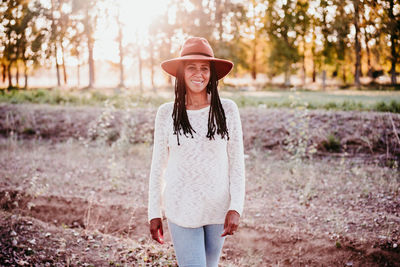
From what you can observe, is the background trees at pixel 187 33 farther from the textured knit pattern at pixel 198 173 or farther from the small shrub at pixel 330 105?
the textured knit pattern at pixel 198 173

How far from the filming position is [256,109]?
438 inches

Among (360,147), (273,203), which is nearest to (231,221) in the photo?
(273,203)

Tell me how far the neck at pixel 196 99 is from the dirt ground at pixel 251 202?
2183 mm

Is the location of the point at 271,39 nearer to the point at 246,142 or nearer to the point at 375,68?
the point at 375,68

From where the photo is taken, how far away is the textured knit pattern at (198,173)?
2174 mm

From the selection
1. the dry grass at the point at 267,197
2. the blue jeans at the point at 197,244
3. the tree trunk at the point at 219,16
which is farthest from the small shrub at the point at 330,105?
the tree trunk at the point at 219,16

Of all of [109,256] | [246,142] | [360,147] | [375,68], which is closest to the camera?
[109,256]

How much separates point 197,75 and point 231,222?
1.00 meters

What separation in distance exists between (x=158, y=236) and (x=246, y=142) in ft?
24.2

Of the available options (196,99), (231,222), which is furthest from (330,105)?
(231,222)

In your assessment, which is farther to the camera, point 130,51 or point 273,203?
point 130,51

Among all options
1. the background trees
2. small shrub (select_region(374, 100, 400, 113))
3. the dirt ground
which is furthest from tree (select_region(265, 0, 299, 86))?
the dirt ground

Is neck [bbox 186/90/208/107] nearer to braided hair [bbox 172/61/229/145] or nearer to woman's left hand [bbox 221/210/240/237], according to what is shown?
braided hair [bbox 172/61/229/145]

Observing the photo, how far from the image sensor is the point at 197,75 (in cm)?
231
